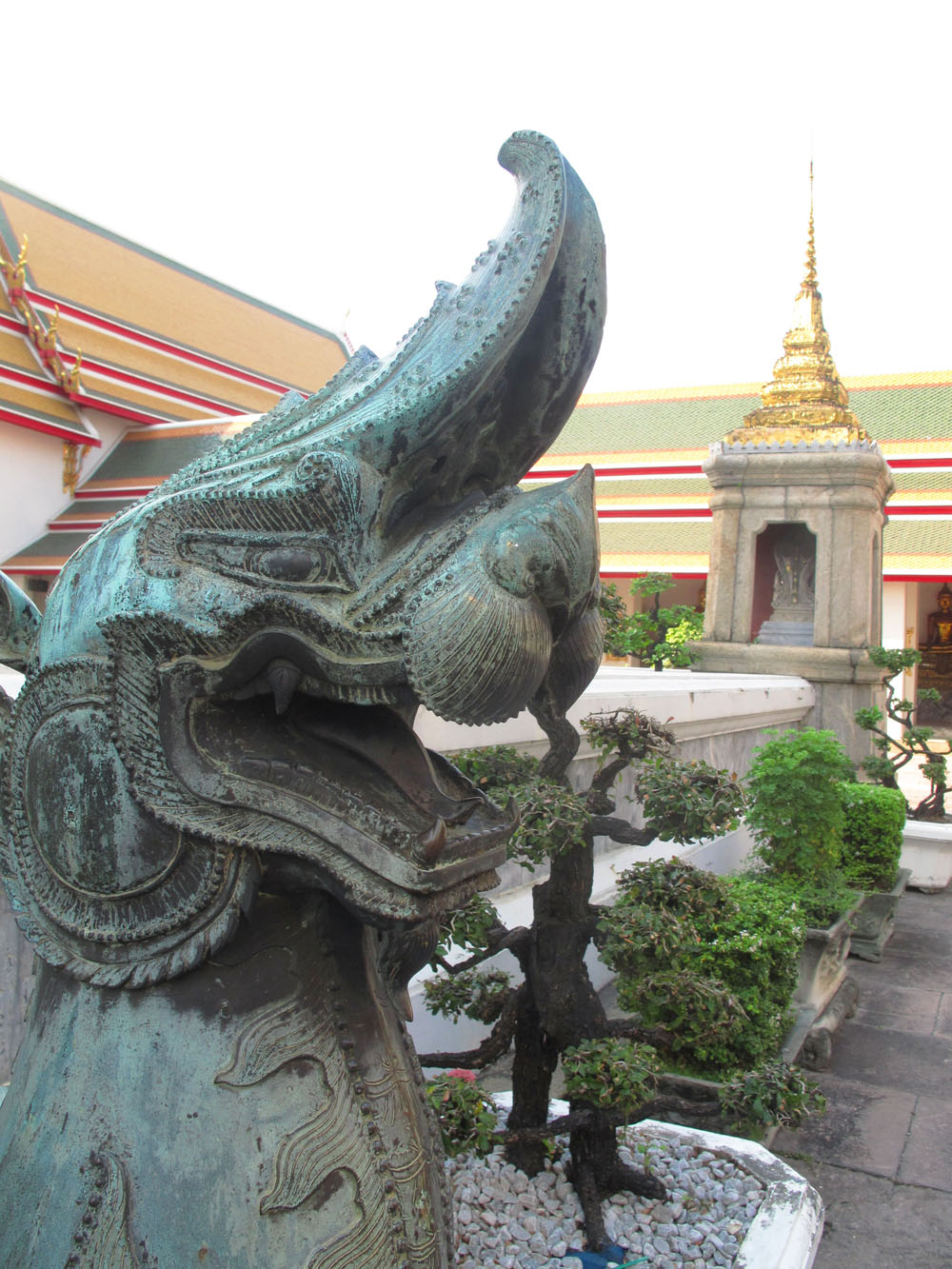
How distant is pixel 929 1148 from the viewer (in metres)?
3.36

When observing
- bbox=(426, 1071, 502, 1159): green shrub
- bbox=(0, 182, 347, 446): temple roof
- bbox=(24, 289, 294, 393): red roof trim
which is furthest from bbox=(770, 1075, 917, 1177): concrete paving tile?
bbox=(24, 289, 294, 393): red roof trim

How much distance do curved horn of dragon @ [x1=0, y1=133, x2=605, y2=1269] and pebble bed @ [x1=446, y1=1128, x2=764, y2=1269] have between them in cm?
115

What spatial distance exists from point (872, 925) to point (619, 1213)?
13.2ft

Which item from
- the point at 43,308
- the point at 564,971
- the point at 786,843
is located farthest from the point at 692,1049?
the point at 43,308

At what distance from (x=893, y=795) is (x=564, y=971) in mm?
4970

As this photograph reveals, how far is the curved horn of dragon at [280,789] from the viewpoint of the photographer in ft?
3.07

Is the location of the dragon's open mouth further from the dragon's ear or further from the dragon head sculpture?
the dragon's ear

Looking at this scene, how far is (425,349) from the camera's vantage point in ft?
3.30

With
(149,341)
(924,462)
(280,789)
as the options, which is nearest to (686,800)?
(280,789)

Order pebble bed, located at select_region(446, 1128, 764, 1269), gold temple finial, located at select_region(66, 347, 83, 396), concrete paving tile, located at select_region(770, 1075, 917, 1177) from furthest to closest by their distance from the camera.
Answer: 1. gold temple finial, located at select_region(66, 347, 83, 396)
2. concrete paving tile, located at select_region(770, 1075, 917, 1177)
3. pebble bed, located at select_region(446, 1128, 764, 1269)

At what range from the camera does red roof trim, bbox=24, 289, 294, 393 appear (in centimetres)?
1334

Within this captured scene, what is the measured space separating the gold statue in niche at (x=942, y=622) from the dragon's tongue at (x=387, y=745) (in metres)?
20.2

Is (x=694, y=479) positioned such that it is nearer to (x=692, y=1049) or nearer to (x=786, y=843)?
(x=786, y=843)

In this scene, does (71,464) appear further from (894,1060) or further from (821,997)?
(894,1060)
